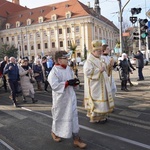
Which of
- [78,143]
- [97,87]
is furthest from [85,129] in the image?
[78,143]

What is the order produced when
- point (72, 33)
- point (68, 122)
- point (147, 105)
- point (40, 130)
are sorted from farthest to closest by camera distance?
point (72, 33) < point (147, 105) < point (40, 130) < point (68, 122)

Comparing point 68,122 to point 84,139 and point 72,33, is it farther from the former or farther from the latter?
point 72,33

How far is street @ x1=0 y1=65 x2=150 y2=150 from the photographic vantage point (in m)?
5.01

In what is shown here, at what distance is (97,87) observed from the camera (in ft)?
20.6

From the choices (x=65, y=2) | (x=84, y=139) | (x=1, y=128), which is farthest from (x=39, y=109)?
(x=65, y=2)

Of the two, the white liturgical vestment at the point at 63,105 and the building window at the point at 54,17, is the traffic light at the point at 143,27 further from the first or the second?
the building window at the point at 54,17

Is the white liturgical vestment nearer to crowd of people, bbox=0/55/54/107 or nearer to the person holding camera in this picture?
the person holding camera

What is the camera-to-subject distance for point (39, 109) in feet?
27.9

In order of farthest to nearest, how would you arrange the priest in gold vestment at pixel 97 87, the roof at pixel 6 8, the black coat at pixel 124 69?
the roof at pixel 6 8
the black coat at pixel 124 69
the priest in gold vestment at pixel 97 87

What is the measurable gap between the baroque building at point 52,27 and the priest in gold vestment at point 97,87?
193ft

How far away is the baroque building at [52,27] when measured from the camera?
227 feet

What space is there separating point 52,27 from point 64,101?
70627 mm

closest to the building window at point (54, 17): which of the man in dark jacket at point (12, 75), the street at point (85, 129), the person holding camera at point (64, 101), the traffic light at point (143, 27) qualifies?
the traffic light at point (143, 27)

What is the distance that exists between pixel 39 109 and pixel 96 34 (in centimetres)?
6651
